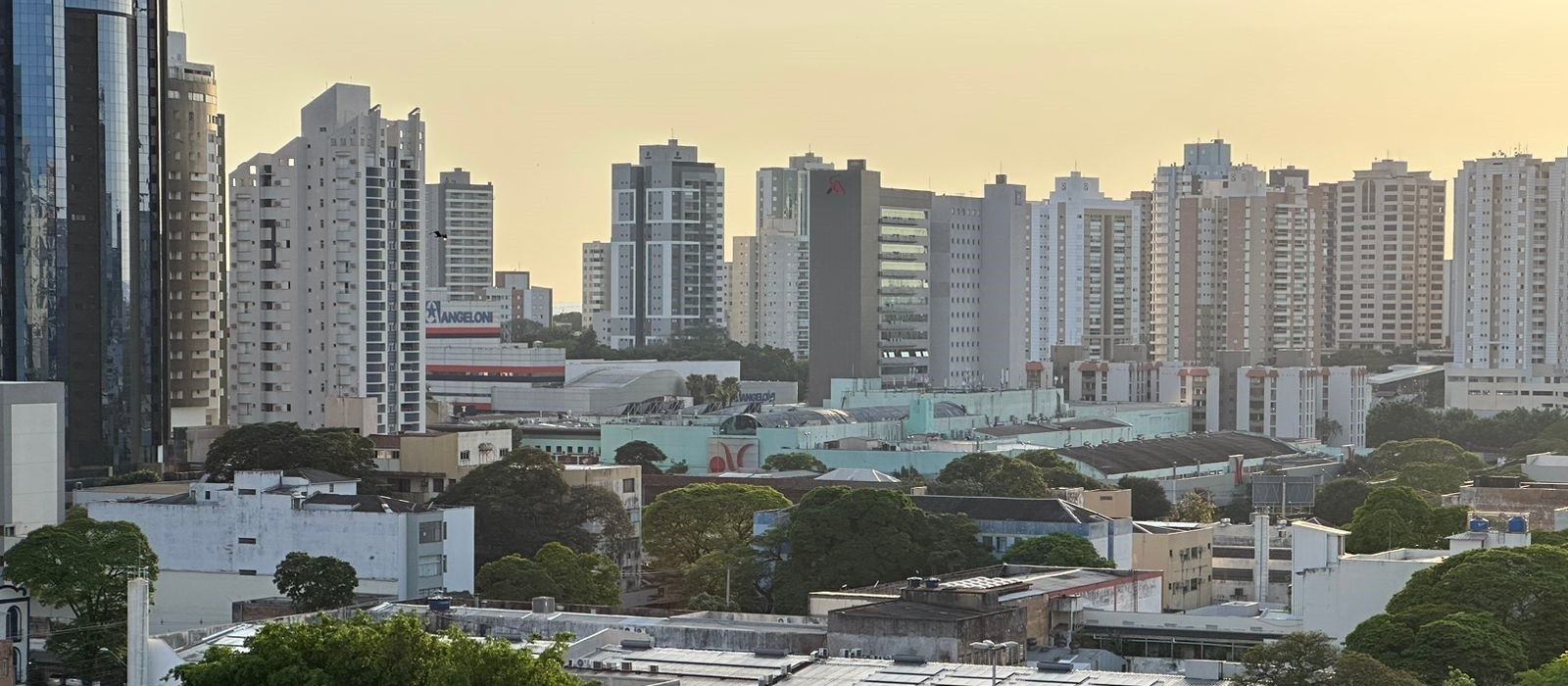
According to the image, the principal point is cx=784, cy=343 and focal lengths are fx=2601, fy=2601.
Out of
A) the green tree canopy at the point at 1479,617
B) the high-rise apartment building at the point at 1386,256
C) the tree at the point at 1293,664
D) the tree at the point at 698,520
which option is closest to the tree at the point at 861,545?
the tree at the point at 698,520

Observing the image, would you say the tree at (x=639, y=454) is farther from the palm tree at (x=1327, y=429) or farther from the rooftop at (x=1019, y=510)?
the palm tree at (x=1327, y=429)

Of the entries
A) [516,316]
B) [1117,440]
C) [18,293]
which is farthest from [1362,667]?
[516,316]

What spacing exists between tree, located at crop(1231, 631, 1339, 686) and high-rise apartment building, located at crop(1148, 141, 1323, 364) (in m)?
85.9

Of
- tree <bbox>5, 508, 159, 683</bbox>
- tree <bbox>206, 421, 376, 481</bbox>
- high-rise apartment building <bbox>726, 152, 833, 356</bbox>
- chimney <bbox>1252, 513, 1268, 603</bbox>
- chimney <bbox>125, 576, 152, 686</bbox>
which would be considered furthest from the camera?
high-rise apartment building <bbox>726, 152, 833, 356</bbox>

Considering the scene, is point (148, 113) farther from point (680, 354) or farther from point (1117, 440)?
point (680, 354)

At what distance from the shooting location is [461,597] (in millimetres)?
41469

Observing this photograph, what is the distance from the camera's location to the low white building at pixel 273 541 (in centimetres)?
4628

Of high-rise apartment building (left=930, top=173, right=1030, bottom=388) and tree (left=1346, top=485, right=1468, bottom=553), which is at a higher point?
high-rise apartment building (left=930, top=173, right=1030, bottom=388)

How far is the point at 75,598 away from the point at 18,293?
29.5 meters

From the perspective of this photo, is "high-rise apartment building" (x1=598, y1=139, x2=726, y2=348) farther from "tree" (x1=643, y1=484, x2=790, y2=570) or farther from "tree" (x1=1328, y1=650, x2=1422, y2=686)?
"tree" (x1=1328, y1=650, x2=1422, y2=686)

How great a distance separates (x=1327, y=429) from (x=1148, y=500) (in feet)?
109

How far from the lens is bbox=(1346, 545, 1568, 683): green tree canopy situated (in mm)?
33906

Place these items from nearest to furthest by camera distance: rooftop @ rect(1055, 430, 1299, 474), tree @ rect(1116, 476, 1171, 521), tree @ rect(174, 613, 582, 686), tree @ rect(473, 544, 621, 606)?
tree @ rect(174, 613, 582, 686) < tree @ rect(473, 544, 621, 606) < tree @ rect(1116, 476, 1171, 521) < rooftop @ rect(1055, 430, 1299, 474)

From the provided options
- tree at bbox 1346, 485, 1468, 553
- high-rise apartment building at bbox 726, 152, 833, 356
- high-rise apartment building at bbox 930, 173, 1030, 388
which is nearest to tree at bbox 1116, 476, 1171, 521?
tree at bbox 1346, 485, 1468, 553
